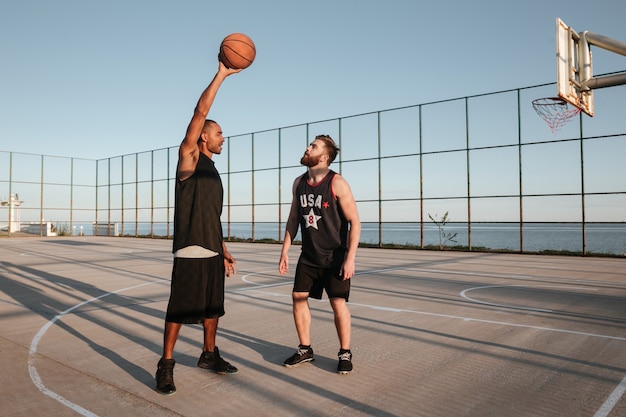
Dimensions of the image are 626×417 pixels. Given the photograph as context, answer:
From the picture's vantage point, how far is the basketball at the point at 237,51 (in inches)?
139

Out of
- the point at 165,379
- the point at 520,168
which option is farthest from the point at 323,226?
the point at 520,168

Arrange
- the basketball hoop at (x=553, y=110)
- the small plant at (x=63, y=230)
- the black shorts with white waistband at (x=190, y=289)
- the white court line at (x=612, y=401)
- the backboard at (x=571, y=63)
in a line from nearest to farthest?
the white court line at (x=612, y=401) < the black shorts with white waistband at (x=190, y=289) < the backboard at (x=571, y=63) < the basketball hoop at (x=553, y=110) < the small plant at (x=63, y=230)

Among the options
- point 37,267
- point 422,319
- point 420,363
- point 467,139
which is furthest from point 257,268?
point 467,139

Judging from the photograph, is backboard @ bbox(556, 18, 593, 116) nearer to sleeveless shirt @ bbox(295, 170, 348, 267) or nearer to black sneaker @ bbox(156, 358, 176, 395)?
sleeveless shirt @ bbox(295, 170, 348, 267)

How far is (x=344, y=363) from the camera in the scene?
3.74 metres

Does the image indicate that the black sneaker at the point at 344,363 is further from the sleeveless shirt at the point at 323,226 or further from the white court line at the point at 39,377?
the white court line at the point at 39,377

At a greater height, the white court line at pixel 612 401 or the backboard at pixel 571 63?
the backboard at pixel 571 63

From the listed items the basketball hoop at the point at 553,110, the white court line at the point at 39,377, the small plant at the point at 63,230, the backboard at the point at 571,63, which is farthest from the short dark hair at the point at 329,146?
the small plant at the point at 63,230

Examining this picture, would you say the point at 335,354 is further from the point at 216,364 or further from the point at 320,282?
the point at 216,364

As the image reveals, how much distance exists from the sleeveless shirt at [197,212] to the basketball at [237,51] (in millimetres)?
783

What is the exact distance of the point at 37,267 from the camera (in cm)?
1242

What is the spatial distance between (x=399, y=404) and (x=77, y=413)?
2.05 metres

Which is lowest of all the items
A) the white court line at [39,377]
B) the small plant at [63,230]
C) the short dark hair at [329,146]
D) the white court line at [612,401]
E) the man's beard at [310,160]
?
the white court line at [39,377]

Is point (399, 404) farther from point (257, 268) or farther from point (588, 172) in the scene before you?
point (588, 172)
